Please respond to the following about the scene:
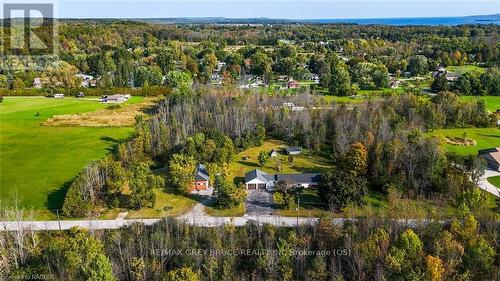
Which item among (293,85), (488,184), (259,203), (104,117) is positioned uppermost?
(293,85)

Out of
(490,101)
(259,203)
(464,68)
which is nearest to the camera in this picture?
(259,203)

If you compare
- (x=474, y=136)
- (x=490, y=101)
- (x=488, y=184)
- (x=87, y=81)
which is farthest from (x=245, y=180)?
(x=87, y=81)

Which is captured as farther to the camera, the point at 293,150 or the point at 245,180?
the point at 293,150

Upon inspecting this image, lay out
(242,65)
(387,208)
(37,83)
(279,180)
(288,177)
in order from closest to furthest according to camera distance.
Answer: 1. (387,208)
2. (279,180)
3. (288,177)
4. (37,83)
5. (242,65)

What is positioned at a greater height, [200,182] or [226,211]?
[200,182]

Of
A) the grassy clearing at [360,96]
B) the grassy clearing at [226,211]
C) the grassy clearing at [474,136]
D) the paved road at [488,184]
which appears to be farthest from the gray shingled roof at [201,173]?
the grassy clearing at [360,96]

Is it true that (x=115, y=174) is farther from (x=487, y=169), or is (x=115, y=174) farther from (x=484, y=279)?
(x=487, y=169)

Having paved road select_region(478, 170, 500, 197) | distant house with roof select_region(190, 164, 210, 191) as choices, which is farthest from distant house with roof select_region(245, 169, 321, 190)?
paved road select_region(478, 170, 500, 197)

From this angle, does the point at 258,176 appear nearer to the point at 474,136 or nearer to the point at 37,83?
the point at 474,136
